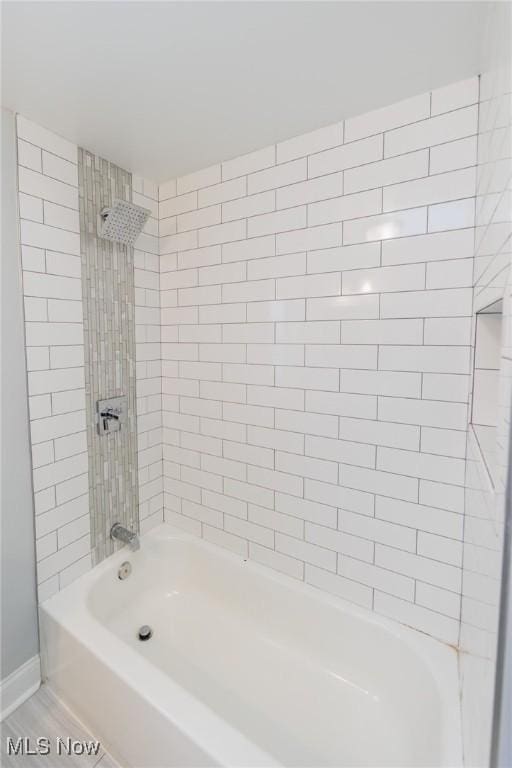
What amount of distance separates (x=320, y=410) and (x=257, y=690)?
1.23 meters

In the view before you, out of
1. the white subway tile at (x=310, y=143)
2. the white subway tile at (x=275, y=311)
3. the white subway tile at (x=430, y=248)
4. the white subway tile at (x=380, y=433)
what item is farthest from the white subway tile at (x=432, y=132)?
the white subway tile at (x=380, y=433)

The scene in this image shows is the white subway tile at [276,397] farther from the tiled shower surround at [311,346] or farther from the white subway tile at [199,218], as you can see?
the white subway tile at [199,218]

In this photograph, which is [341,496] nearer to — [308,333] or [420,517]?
[420,517]

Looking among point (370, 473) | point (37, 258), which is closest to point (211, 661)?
point (370, 473)

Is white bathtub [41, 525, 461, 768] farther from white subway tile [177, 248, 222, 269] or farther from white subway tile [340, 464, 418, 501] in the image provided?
white subway tile [177, 248, 222, 269]

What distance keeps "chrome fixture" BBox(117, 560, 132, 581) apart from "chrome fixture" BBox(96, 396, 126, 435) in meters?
0.72

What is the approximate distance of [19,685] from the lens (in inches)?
57.1

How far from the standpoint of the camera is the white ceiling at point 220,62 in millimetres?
935

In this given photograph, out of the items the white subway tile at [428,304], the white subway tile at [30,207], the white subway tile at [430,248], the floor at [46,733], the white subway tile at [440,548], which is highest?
the white subway tile at [30,207]

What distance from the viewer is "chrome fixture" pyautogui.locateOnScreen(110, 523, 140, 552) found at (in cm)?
177

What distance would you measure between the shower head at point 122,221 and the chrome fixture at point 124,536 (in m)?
1.45

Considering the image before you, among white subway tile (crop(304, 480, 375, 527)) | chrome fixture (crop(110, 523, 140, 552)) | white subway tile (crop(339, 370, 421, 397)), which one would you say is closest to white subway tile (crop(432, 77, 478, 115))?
white subway tile (crop(339, 370, 421, 397))

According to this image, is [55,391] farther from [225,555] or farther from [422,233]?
[422,233]

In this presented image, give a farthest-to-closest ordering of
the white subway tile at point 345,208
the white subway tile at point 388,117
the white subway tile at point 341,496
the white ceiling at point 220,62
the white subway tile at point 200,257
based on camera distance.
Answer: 1. the white subway tile at point 200,257
2. the white subway tile at point 341,496
3. the white subway tile at point 345,208
4. the white subway tile at point 388,117
5. the white ceiling at point 220,62
